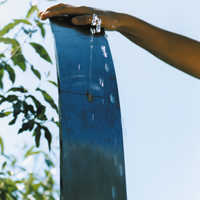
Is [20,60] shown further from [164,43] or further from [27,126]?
[164,43]

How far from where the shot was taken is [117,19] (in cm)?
93

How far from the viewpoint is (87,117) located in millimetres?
902

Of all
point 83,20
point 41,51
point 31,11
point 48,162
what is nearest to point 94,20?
point 83,20

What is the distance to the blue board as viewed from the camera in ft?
2.69

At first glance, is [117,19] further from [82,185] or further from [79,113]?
[82,185]

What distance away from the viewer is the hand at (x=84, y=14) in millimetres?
878

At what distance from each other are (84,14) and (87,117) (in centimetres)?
34

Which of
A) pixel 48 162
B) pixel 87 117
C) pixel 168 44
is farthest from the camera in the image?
pixel 48 162

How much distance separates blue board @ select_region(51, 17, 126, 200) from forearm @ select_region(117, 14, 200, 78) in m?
0.13

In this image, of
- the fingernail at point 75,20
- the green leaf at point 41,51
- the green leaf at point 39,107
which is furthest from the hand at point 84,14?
the green leaf at point 39,107

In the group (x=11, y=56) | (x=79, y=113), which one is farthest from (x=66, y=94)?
(x=11, y=56)

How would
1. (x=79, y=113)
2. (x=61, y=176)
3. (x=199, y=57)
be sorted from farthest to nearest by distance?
(x=199, y=57)
(x=79, y=113)
(x=61, y=176)

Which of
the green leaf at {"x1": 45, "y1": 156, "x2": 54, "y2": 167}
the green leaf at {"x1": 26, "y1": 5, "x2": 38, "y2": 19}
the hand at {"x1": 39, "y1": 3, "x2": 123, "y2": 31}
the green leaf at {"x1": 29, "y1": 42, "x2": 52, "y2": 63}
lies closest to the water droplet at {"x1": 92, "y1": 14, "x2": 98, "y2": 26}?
the hand at {"x1": 39, "y1": 3, "x2": 123, "y2": 31}

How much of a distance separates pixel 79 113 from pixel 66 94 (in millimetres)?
75
